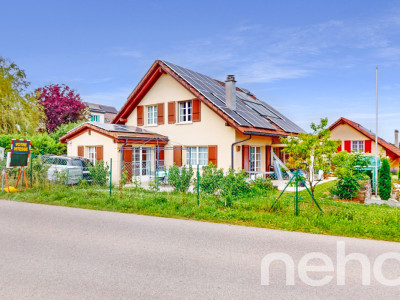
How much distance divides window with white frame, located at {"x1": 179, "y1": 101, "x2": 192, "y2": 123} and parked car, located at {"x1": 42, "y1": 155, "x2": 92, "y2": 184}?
5.89 meters

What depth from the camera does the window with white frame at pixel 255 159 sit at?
19.1 metres

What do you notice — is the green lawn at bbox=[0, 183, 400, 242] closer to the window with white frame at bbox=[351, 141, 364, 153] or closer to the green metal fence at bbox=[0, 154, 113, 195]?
the green metal fence at bbox=[0, 154, 113, 195]

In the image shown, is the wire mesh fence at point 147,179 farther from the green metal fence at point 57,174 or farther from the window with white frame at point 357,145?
the window with white frame at point 357,145

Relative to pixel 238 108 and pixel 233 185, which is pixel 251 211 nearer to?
pixel 233 185

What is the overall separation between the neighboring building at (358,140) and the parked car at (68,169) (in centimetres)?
2170

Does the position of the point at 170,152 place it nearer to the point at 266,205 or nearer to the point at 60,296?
the point at 266,205

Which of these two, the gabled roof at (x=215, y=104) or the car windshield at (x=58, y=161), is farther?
the gabled roof at (x=215, y=104)

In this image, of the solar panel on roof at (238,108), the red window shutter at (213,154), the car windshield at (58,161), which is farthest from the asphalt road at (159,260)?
the solar panel on roof at (238,108)

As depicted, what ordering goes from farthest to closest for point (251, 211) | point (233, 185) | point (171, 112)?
point (171, 112), point (233, 185), point (251, 211)

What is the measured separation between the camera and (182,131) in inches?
774

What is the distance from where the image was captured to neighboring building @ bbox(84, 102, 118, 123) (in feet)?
175

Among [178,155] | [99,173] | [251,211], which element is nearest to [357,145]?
[178,155]

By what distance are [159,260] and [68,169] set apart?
36.6ft

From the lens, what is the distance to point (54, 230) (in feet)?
25.7
